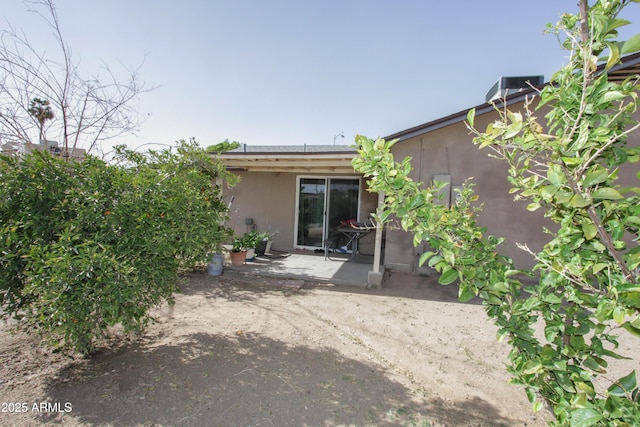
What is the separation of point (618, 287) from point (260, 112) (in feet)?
34.2

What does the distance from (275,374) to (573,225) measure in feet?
9.04

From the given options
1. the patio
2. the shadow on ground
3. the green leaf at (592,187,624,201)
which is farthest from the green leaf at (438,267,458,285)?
the patio

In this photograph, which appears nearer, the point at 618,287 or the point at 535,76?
the point at 618,287

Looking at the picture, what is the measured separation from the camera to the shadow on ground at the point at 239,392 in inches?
90.0

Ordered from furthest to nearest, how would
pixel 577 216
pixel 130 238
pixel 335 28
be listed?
1. pixel 335 28
2. pixel 130 238
3. pixel 577 216

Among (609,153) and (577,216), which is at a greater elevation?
(609,153)

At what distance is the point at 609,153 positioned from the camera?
4.02 ft

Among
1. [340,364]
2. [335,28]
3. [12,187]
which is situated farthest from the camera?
[335,28]

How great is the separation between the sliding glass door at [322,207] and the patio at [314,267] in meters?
0.65

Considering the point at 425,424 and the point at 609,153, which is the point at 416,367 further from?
the point at 609,153

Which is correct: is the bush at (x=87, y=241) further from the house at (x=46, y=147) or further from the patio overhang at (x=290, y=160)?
the patio overhang at (x=290, y=160)

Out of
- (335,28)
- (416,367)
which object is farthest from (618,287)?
(335,28)

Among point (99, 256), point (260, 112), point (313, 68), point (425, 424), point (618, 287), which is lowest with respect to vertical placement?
point (425, 424)

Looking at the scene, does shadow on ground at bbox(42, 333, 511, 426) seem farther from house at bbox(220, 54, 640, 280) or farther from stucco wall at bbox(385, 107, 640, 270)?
stucco wall at bbox(385, 107, 640, 270)
